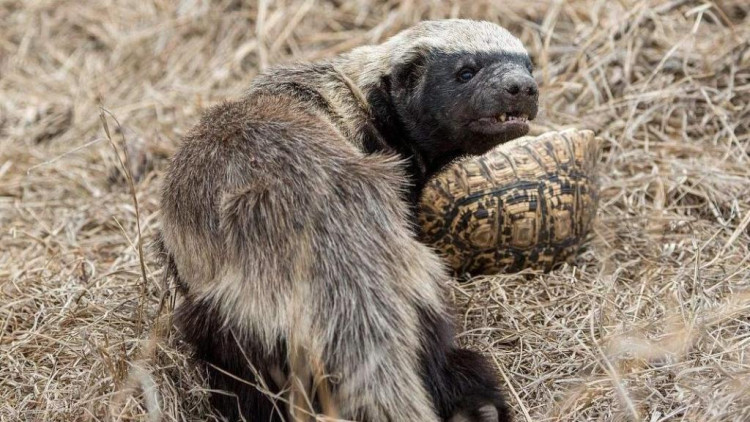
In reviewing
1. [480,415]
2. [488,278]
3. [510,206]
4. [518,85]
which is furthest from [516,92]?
[480,415]

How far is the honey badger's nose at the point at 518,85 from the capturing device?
400 centimetres

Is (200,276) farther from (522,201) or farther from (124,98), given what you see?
(124,98)

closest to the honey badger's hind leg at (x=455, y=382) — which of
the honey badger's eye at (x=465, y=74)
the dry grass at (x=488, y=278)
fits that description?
the dry grass at (x=488, y=278)

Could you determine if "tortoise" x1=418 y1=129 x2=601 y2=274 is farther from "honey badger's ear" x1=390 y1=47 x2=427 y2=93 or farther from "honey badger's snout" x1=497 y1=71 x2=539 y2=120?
"honey badger's snout" x1=497 y1=71 x2=539 y2=120

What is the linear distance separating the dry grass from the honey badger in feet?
1.15

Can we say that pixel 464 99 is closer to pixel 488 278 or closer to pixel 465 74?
pixel 465 74

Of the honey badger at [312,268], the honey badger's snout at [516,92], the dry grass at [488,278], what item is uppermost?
the honey badger's snout at [516,92]

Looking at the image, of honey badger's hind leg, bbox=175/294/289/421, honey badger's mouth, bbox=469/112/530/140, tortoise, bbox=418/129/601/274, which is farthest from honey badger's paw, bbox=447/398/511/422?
tortoise, bbox=418/129/601/274

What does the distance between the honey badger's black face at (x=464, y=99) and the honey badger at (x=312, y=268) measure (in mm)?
12

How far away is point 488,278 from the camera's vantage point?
4.70 metres

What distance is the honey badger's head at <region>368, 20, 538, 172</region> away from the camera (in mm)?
4055

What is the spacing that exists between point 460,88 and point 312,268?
128cm

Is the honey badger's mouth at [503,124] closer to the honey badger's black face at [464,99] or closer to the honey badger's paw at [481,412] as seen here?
the honey badger's black face at [464,99]

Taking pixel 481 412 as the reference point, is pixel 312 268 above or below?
above
